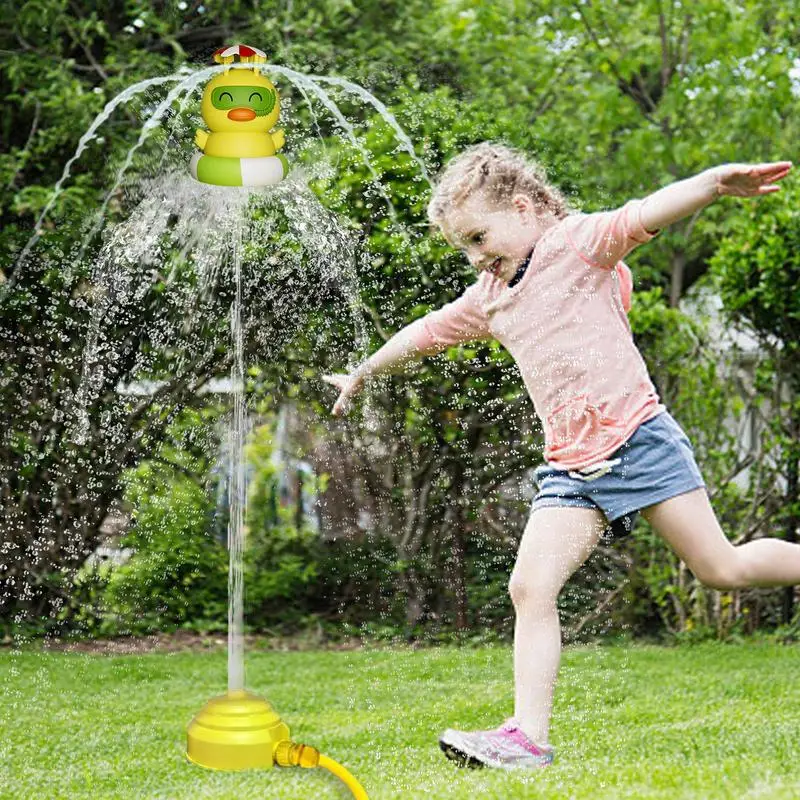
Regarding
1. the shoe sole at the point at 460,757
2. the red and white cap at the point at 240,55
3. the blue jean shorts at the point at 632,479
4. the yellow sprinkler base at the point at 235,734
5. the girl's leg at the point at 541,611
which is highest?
the red and white cap at the point at 240,55

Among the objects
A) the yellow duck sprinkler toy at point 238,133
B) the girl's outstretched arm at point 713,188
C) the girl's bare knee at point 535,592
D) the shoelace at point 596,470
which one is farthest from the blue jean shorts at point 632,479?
the yellow duck sprinkler toy at point 238,133

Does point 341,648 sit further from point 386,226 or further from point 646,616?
point 386,226

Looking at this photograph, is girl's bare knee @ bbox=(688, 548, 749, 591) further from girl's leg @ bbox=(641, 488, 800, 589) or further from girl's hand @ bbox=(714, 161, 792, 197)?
girl's hand @ bbox=(714, 161, 792, 197)

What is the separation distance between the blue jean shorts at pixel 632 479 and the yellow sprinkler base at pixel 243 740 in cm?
71

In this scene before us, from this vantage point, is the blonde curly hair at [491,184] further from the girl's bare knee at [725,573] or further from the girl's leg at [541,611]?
the girl's bare knee at [725,573]

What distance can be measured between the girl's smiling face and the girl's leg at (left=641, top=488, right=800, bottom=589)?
589mm

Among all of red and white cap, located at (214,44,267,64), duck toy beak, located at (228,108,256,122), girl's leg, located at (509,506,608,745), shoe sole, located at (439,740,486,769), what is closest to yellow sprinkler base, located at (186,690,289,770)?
shoe sole, located at (439,740,486,769)

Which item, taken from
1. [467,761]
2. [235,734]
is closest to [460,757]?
[467,761]

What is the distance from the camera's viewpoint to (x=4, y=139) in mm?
5465

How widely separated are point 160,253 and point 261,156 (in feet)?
6.30

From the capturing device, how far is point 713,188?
2193 millimetres

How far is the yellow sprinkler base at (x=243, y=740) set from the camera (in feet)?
7.86

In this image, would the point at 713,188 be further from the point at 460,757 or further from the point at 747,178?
the point at 460,757

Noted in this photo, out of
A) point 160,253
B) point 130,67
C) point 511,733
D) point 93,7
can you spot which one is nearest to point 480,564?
point 160,253
